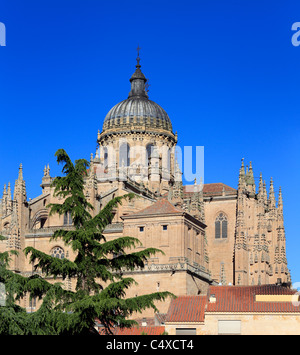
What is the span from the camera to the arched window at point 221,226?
251 feet

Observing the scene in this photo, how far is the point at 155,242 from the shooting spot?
198ft

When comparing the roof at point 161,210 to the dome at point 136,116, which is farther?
the dome at point 136,116

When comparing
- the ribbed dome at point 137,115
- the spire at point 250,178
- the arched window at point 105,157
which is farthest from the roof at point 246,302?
the ribbed dome at point 137,115

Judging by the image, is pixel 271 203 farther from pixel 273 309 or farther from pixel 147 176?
pixel 273 309

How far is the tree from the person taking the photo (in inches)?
1200

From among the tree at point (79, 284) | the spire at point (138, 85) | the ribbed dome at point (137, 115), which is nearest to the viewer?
the tree at point (79, 284)

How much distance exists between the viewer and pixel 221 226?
76812 millimetres

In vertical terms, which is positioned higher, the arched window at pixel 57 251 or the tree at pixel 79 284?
the arched window at pixel 57 251

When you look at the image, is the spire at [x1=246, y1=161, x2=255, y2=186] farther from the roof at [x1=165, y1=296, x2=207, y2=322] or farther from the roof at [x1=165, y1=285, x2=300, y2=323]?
the roof at [x1=165, y1=296, x2=207, y2=322]

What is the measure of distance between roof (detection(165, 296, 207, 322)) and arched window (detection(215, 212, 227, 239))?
27.8 metres

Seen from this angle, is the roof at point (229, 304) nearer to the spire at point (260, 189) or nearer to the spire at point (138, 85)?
the spire at point (260, 189)

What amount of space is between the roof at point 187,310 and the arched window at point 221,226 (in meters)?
27.8
